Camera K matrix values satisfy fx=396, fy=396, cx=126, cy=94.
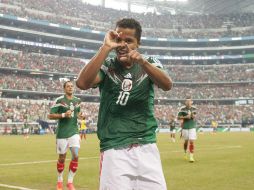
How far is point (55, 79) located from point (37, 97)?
25.0ft

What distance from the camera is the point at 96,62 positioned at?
12.1 feet

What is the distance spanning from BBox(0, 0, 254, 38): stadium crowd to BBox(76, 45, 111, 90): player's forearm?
7718 cm

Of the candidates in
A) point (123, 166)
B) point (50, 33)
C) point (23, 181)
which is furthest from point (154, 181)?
point (50, 33)

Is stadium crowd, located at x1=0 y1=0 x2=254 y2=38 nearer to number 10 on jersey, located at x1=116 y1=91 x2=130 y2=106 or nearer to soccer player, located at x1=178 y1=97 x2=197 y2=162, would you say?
soccer player, located at x1=178 y1=97 x2=197 y2=162

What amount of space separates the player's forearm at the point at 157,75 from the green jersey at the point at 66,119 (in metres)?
6.72

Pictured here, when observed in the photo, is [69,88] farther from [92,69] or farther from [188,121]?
[188,121]

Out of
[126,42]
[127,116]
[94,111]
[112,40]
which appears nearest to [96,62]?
[112,40]

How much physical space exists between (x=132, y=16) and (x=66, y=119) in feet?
300

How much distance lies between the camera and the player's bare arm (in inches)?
143

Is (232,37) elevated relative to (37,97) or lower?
elevated

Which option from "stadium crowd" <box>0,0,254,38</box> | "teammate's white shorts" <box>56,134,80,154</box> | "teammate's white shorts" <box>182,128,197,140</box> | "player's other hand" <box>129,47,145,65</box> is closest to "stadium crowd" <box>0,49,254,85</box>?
"stadium crowd" <box>0,0,254,38</box>

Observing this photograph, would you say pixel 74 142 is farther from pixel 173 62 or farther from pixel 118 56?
pixel 173 62

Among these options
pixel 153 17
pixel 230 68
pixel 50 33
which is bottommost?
pixel 230 68

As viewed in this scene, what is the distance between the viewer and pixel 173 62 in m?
98.1
